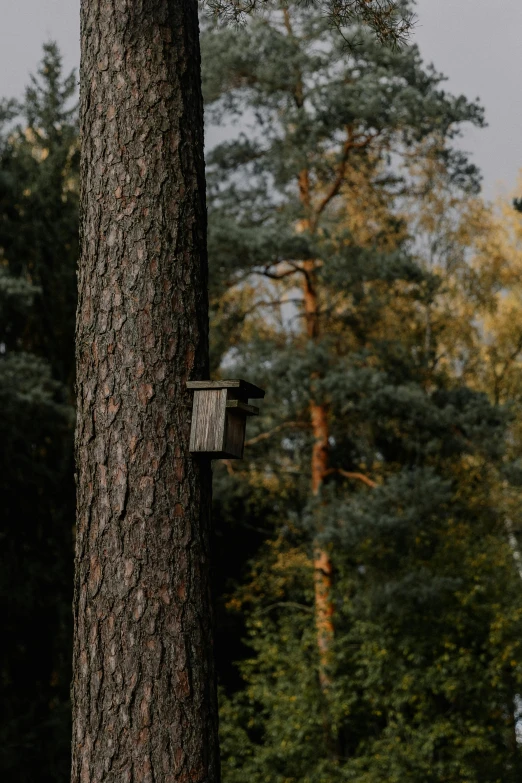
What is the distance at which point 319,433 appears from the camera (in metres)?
11.6

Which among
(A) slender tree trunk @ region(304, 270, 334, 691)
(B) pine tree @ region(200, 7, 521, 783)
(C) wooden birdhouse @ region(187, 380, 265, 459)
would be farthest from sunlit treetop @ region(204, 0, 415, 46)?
(A) slender tree trunk @ region(304, 270, 334, 691)

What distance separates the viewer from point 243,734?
10.0m

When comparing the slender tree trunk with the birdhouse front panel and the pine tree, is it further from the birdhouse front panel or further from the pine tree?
the birdhouse front panel

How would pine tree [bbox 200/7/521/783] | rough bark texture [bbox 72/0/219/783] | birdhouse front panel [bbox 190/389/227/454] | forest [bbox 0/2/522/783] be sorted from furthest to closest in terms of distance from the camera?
pine tree [bbox 200/7/521/783] → forest [bbox 0/2/522/783] → birdhouse front panel [bbox 190/389/227/454] → rough bark texture [bbox 72/0/219/783]

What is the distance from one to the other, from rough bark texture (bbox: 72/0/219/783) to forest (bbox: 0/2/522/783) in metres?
6.14

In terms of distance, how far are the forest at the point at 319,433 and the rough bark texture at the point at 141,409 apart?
614cm

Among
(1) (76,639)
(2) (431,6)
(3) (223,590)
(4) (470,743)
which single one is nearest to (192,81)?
(1) (76,639)

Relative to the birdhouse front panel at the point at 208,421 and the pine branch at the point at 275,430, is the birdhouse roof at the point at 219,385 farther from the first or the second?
the pine branch at the point at 275,430

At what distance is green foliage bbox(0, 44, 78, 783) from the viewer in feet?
29.2

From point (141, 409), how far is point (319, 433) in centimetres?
901

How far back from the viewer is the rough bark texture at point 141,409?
2.56 meters

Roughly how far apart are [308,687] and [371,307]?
13.6ft

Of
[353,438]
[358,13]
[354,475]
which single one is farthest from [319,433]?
[358,13]

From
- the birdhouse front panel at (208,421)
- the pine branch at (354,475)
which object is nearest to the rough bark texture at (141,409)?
the birdhouse front panel at (208,421)
